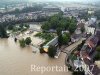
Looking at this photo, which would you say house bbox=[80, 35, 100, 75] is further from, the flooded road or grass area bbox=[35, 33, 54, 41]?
grass area bbox=[35, 33, 54, 41]

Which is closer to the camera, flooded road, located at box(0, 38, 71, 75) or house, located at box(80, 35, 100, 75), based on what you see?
house, located at box(80, 35, 100, 75)

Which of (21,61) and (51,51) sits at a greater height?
(51,51)

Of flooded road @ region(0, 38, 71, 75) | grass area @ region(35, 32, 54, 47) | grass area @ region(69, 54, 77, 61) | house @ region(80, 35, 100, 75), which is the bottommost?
flooded road @ region(0, 38, 71, 75)

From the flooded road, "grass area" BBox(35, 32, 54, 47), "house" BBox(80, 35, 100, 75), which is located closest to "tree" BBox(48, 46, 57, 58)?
the flooded road

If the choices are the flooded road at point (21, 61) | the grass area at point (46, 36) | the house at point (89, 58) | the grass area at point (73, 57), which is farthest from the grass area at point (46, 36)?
the grass area at point (73, 57)

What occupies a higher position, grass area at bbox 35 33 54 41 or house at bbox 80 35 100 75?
house at bbox 80 35 100 75

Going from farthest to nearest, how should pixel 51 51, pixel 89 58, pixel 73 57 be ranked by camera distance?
pixel 51 51 → pixel 73 57 → pixel 89 58

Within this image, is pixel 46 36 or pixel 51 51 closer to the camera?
pixel 51 51

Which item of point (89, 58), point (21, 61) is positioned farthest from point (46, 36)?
point (89, 58)

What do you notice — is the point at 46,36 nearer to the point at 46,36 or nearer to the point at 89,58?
the point at 46,36

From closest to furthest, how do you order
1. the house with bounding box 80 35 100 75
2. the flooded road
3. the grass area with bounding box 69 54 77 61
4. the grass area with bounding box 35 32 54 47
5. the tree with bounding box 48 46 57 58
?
the house with bounding box 80 35 100 75
the flooded road
the grass area with bounding box 69 54 77 61
the tree with bounding box 48 46 57 58
the grass area with bounding box 35 32 54 47
